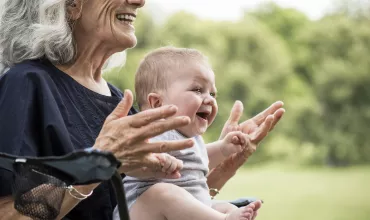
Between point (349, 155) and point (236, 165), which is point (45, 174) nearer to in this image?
point (236, 165)

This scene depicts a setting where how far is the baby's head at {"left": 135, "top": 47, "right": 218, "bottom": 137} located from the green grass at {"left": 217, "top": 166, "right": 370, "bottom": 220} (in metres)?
13.9

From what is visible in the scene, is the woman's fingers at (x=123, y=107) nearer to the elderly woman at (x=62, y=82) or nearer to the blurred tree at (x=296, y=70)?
the elderly woman at (x=62, y=82)

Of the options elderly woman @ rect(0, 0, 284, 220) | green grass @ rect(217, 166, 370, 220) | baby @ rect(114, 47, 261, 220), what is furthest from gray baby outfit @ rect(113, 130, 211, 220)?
green grass @ rect(217, 166, 370, 220)

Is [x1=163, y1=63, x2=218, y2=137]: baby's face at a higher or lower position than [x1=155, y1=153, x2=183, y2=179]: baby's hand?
higher

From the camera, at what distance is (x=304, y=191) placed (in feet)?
56.8

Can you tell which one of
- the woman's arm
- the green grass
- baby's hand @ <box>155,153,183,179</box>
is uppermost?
baby's hand @ <box>155,153,183,179</box>

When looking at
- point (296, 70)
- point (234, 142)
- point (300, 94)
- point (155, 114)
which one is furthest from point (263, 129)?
point (296, 70)

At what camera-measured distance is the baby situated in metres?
1.97

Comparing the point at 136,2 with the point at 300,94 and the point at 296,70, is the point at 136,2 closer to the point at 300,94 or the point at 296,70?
the point at 300,94

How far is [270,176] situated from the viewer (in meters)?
16.6

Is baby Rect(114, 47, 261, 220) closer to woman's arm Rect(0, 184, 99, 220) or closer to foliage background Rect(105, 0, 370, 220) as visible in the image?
woman's arm Rect(0, 184, 99, 220)

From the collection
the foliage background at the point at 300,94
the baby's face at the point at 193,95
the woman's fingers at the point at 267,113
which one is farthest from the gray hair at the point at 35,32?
the foliage background at the point at 300,94

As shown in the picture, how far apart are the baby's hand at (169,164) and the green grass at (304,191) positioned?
14.3m

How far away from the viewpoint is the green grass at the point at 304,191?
54.1 feet
